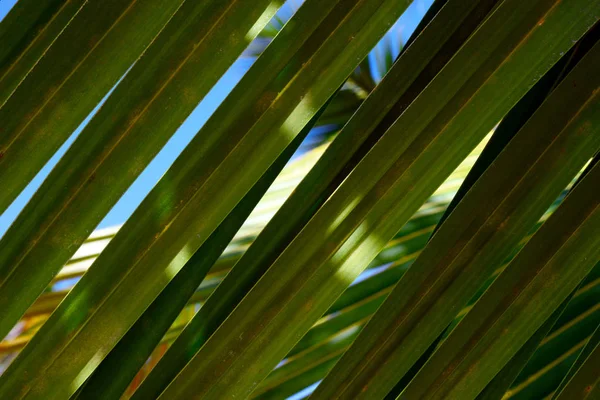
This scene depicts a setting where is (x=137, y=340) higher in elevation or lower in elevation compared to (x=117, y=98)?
lower

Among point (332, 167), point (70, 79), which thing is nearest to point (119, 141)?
point (70, 79)

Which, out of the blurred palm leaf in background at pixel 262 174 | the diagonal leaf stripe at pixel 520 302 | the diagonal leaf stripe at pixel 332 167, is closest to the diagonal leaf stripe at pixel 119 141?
the blurred palm leaf in background at pixel 262 174

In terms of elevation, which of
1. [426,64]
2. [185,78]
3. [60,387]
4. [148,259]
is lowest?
[60,387]

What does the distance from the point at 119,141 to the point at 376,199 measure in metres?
0.19

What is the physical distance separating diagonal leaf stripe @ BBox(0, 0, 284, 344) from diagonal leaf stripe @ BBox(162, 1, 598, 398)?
12 cm

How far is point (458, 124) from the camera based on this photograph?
0.41 metres

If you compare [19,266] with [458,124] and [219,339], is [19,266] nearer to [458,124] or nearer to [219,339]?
[219,339]

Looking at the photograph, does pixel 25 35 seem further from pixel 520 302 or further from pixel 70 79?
pixel 520 302

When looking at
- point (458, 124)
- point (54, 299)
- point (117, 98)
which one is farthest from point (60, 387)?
point (54, 299)

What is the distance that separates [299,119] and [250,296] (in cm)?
13

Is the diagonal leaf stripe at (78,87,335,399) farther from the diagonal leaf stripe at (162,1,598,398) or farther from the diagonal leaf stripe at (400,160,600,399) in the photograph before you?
the diagonal leaf stripe at (400,160,600,399)

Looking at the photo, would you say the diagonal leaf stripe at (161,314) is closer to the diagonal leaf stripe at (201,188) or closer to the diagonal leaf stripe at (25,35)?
the diagonal leaf stripe at (201,188)

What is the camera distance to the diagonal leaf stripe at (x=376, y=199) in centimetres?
41

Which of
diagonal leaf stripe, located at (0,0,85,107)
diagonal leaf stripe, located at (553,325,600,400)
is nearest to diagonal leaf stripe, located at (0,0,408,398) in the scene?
diagonal leaf stripe, located at (0,0,85,107)
